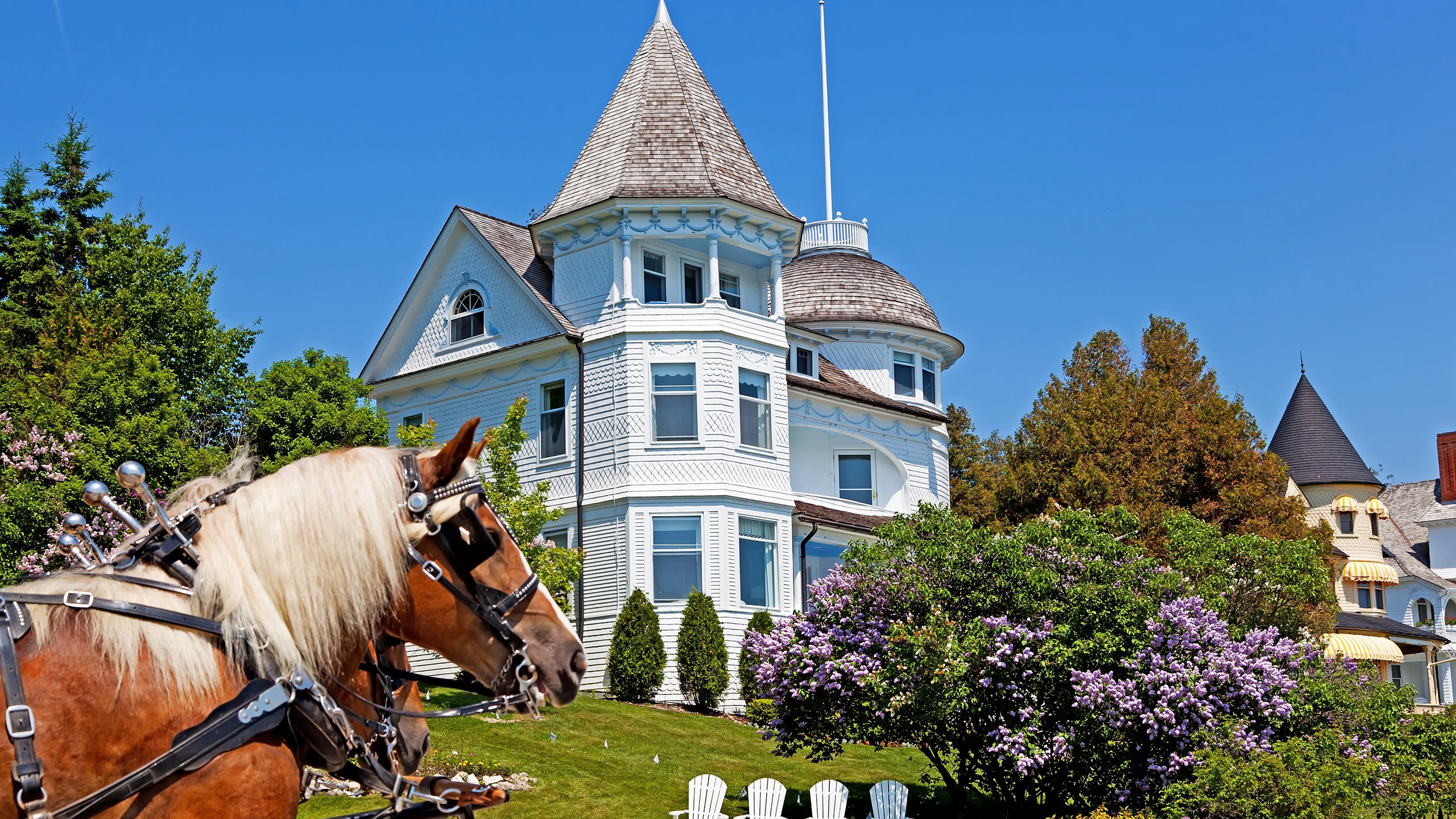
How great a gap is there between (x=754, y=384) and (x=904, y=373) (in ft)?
29.5

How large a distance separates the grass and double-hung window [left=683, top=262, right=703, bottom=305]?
973 centimetres

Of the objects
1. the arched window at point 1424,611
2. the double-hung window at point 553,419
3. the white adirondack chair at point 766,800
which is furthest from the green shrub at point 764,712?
the arched window at point 1424,611

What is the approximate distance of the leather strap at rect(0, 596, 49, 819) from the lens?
3801 millimetres

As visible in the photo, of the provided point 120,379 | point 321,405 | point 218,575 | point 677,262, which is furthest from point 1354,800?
point 677,262

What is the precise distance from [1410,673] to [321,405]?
186ft

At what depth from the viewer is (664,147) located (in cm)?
3125

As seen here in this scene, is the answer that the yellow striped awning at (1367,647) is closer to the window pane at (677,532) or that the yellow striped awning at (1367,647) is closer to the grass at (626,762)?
the grass at (626,762)

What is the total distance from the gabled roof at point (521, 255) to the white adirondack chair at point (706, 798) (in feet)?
52.0

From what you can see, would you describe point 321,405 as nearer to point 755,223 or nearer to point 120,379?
point 120,379

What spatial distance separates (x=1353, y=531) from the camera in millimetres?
53156

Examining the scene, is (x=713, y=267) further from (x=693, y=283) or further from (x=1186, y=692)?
(x=1186, y=692)

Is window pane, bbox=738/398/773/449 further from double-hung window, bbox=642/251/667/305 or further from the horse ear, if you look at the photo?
the horse ear

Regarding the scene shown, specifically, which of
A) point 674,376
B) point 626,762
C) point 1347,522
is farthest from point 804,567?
point 1347,522

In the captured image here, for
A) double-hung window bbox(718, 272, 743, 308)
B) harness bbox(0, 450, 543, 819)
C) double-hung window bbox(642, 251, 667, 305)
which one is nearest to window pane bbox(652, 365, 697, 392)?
double-hung window bbox(642, 251, 667, 305)
